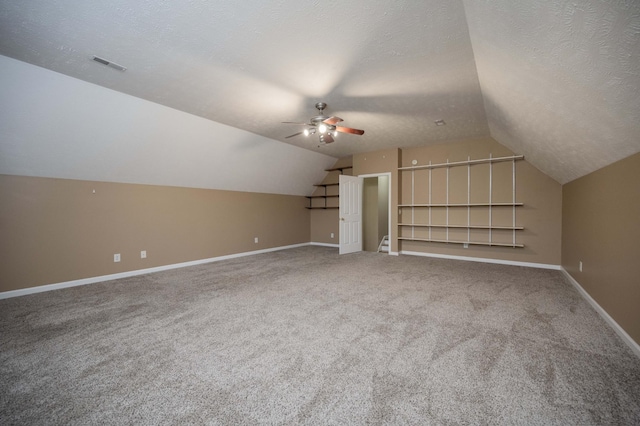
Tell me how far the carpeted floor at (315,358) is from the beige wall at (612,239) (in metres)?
0.25

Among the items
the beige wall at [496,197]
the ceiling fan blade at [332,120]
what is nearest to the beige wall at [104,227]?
the ceiling fan blade at [332,120]

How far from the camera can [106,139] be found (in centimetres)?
381

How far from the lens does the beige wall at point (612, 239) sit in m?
2.12

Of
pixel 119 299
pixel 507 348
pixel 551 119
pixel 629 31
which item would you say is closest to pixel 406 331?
pixel 507 348

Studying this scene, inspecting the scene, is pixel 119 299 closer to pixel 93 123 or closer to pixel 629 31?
pixel 93 123

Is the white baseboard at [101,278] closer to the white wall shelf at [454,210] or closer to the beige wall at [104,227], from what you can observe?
the beige wall at [104,227]

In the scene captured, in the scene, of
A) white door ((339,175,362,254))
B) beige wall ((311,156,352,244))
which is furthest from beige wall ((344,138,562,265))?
beige wall ((311,156,352,244))

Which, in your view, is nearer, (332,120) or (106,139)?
(332,120)

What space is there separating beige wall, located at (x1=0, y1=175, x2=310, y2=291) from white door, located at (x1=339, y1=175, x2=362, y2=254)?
93.9 inches

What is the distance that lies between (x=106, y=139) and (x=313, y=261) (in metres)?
4.17

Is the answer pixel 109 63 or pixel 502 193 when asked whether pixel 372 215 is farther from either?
pixel 109 63

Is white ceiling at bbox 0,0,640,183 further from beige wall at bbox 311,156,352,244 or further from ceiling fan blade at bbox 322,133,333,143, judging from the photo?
beige wall at bbox 311,156,352,244

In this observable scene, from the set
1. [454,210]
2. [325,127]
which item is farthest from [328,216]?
[325,127]

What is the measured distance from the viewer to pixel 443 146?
5.94 meters
